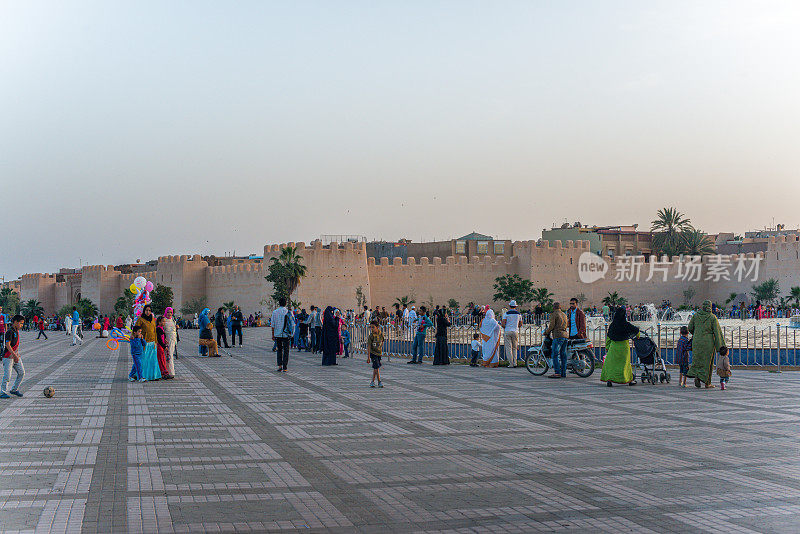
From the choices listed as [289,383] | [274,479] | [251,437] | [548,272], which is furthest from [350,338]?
[548,272]

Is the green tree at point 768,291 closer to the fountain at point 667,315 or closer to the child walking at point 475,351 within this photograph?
the fountain at point 667,315

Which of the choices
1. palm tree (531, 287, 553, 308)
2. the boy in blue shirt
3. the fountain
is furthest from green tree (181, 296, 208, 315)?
the boy in blue shirt

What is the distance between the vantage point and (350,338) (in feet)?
65.8

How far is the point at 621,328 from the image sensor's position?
39.1 feet

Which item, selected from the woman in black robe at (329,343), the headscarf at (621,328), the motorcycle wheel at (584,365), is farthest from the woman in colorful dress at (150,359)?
the headscarf at (621,328)

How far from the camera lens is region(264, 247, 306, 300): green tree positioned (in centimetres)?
5306

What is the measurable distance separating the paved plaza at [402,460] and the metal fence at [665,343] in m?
4.27

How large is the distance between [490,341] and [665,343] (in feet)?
11.0

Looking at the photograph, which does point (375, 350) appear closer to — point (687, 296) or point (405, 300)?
point (405, 300)

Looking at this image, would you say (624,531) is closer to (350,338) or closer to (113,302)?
(350,338)

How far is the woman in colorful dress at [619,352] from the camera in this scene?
11.9 m

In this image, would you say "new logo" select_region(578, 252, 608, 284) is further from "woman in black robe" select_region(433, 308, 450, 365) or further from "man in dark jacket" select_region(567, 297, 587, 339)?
"man in dark jacket" select_region(567, 297, 587, 339)

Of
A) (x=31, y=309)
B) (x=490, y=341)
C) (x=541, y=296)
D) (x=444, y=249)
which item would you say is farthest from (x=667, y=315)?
(x=31, y=309)

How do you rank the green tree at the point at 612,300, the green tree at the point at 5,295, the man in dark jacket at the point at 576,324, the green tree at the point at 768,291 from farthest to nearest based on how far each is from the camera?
the green tree at the point at 5,295
the green tree at the point at 612,300
the green tree at the point at 768,291
the man in dark jacket at the point at 576,324
